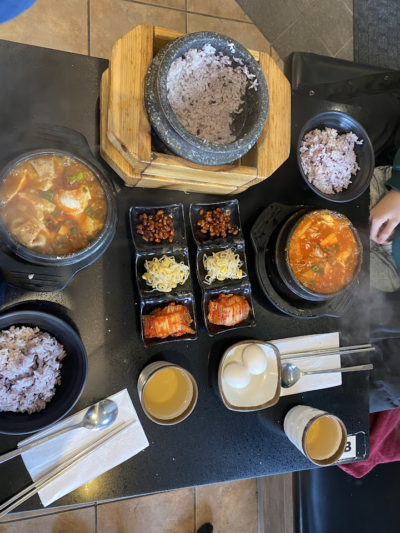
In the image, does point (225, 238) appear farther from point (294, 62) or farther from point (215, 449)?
point (294, 62)

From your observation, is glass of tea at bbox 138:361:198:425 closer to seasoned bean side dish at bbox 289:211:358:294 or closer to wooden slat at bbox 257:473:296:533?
seasoned bean side dish at bbox 289:211:358:294

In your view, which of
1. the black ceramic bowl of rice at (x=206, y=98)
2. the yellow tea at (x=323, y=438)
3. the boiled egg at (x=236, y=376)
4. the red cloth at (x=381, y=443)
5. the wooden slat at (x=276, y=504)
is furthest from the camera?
the wooden slat at (x=276, y=504)

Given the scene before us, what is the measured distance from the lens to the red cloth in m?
2.32

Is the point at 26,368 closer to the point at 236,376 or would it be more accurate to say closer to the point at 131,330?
the point at 131,330

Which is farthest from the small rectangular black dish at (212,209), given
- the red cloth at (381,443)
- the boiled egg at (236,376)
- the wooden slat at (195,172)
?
the red cloth at (381,443)

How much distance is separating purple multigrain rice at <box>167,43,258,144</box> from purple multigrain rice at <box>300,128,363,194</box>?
52 centimetres

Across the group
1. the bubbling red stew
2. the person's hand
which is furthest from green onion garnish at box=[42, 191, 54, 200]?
the person's hand

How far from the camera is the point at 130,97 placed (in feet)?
4.91

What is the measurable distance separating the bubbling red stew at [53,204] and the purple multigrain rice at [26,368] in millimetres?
326

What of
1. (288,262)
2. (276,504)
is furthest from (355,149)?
(276,504)

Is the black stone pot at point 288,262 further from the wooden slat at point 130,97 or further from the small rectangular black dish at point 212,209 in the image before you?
the wooden slat at point 130,97

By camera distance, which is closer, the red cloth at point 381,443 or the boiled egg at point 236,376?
the boiled egg at point 236,376

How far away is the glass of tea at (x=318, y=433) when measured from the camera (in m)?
1.88

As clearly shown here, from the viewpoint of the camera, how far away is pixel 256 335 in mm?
1965
